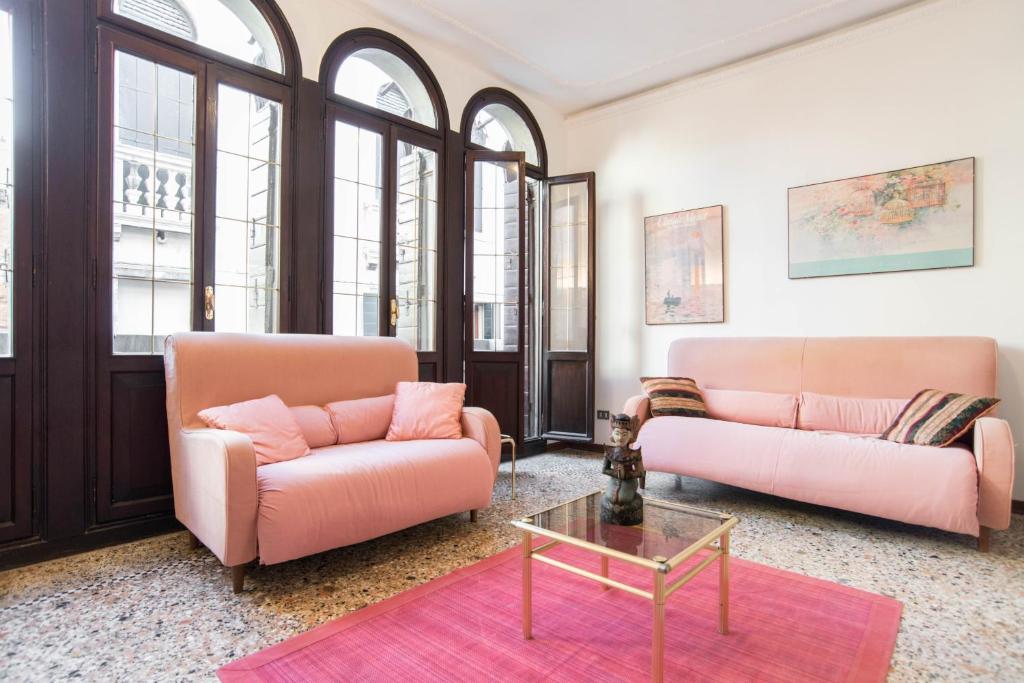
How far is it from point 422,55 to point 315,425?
2.77 meters

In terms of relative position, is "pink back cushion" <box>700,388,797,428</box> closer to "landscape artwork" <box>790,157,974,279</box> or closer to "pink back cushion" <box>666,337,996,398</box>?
"pink back cushion" <box>666,337,996,398</box>

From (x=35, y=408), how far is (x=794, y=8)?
4.64 metres

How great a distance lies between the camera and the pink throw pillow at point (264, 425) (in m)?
2.34

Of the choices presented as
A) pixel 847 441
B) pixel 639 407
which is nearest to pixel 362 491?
pixel 639 407

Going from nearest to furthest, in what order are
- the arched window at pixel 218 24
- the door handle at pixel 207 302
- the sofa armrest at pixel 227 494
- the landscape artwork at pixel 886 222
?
the sofa armrest at pixel 227 494 < the arched window at pixel 218 24 < the door handle at pixel 207 302 < the landscape artwork at pixel 886 222

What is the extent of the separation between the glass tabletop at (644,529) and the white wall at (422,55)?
2.96 m

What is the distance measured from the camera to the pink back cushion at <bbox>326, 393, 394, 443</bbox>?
112 inches

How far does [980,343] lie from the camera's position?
2955 mm

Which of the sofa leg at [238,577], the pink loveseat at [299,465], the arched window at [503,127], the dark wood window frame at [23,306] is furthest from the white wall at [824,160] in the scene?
the dark wood window frame at [23,306]

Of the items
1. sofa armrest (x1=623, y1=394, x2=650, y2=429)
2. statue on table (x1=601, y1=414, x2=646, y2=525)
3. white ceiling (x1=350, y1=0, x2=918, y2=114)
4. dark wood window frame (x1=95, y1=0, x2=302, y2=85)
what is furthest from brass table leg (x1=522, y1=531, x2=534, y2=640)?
white ceiling (x1=350, y1=0, x2=918, y2=114)

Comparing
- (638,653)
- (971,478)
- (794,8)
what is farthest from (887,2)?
(638,653)

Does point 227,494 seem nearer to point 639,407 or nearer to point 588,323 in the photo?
point 639,407

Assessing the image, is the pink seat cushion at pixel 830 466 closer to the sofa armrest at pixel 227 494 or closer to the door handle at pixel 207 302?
the sofa armrest at pixel 227 494

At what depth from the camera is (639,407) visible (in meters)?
3.55
